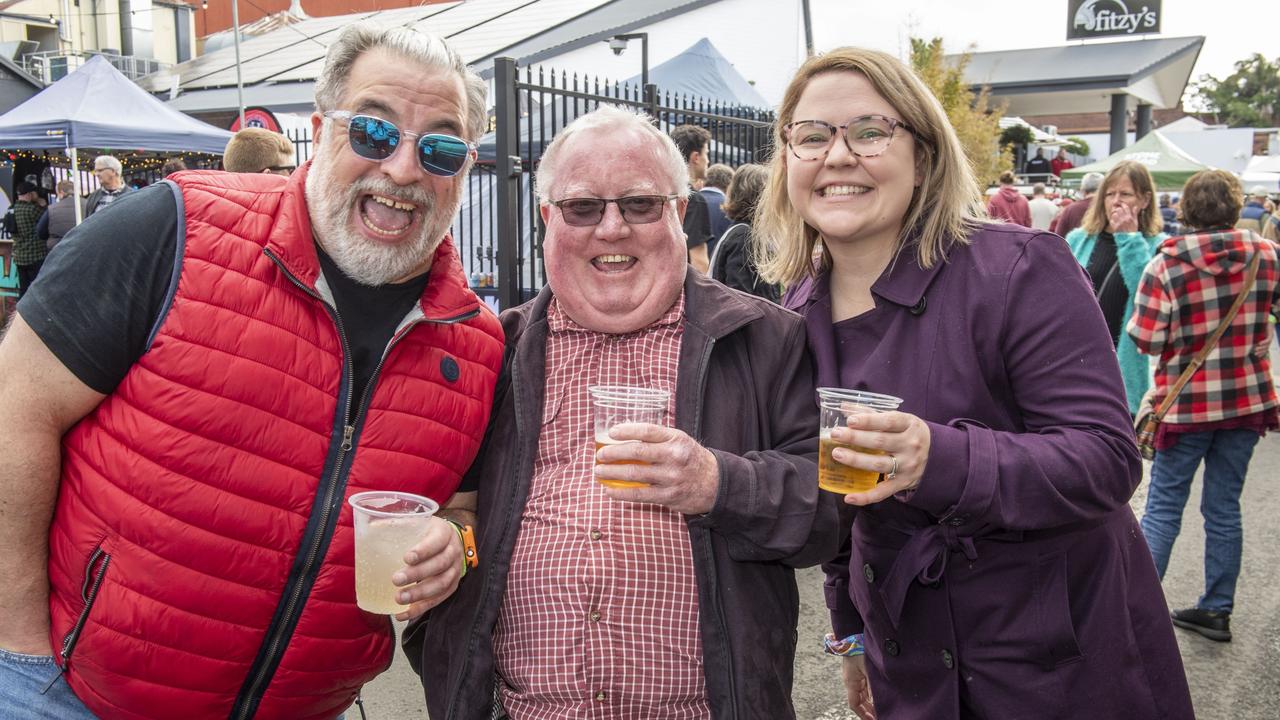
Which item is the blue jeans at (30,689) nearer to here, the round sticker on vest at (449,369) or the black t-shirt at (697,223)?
the round sticker on vest at (449,369)

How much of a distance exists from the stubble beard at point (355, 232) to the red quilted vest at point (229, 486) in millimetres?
74

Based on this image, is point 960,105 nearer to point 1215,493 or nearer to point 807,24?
point 807,24

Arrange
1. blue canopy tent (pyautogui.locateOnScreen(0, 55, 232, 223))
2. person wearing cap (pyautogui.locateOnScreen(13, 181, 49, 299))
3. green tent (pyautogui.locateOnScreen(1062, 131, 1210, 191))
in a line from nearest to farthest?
blue canopy tent (pyautogui.locateOnScreen(0, 55, 232, 223))
person wearing cap (pyautogui.locateOnScreen(13, 181, 49, 299))
green tent (pyautogui.locateOnScreen(1062, 131, 1210, 191))

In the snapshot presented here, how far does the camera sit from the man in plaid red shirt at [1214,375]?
4449 mm

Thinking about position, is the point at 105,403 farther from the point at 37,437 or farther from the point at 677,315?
the point at 677,315

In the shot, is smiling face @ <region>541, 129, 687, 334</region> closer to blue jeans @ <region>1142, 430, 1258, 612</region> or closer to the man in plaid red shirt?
the man in plaid red shirt

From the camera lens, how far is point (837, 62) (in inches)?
85.0

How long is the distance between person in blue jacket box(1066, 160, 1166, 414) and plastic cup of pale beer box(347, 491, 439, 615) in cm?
537

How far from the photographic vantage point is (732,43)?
69.0ft

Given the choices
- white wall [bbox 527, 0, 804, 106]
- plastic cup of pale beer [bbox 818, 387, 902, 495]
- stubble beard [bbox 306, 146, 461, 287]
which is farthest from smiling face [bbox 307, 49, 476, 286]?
white wall [bbox 527, 0, 804, 106]

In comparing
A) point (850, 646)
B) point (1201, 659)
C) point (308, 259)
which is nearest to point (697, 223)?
point (1201, 659)

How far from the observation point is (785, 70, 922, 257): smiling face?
6.91 ft

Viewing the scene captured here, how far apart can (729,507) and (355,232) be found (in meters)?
1.04

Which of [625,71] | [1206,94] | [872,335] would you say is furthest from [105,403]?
[1206,94]
